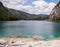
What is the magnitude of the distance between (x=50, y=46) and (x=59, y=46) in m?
1.11

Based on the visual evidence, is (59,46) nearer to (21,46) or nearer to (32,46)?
(32,46)

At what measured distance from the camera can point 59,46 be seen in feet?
73.2

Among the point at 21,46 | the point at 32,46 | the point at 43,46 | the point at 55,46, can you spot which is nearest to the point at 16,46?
the point at 21,46

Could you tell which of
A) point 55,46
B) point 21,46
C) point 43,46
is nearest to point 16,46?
point 21,46

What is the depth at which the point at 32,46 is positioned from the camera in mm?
22812

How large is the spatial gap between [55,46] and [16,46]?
491 centimetres

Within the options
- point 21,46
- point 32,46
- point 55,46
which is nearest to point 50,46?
point 55,46

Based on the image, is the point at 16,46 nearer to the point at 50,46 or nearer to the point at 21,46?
the point at 21,46

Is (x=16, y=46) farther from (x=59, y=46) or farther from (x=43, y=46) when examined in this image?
(x=59, y=46)

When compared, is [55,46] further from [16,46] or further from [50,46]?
[16,46]

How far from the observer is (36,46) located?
22.8 metres

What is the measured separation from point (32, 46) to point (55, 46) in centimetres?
288

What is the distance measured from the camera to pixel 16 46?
22.9m

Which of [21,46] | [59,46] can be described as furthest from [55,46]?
[21,46]
